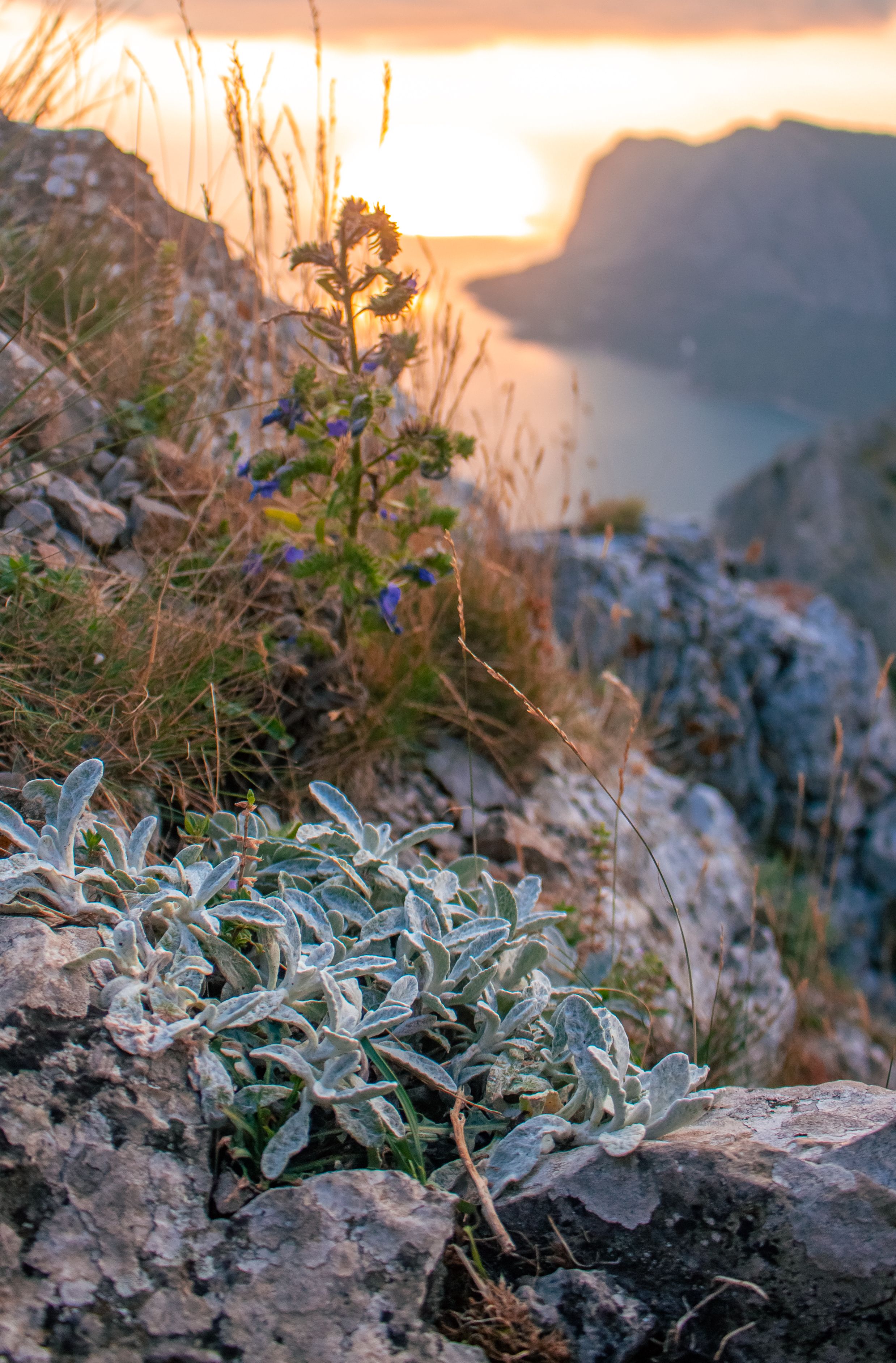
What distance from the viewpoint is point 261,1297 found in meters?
1.08

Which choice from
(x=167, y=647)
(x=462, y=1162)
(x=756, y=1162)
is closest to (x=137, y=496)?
(x=167, y=647)

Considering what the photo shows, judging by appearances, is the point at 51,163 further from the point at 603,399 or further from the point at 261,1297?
the point at 603,399

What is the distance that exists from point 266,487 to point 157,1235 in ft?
5.73

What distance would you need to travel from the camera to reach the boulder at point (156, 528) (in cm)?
262

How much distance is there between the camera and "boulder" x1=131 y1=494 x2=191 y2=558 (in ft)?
8.61

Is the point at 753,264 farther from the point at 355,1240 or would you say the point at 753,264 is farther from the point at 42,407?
the point at 355,1240

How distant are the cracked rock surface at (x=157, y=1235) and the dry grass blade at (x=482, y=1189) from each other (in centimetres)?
6

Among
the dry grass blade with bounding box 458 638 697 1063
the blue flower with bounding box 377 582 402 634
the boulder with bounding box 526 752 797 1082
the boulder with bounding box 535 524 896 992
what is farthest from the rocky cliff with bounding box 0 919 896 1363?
the boulder with bounding box 535 524 896 992

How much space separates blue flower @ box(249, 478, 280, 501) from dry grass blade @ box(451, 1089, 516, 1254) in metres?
1.61

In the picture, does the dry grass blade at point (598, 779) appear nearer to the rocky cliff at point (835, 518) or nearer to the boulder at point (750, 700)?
the boulder at point (750, 700)

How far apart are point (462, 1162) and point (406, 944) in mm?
403

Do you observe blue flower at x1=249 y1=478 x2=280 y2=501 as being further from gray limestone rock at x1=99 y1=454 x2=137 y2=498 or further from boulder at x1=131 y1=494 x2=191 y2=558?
gray limestone rock at x1=99 y1=454 x2=137 y2=498

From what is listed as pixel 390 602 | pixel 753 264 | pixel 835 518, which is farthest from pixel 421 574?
pixel 753 264

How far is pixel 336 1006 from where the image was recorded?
1.37 metres
